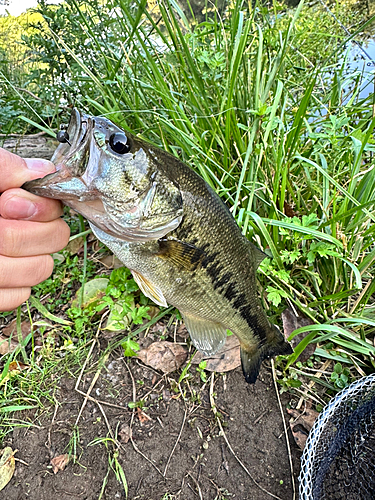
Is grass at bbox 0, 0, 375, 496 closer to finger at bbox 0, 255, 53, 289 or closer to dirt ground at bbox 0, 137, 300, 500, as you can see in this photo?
dirt ground at bbox 0, 137, 300, 500

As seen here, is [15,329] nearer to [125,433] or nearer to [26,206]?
[125,433]

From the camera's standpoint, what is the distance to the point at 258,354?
1.91 meters

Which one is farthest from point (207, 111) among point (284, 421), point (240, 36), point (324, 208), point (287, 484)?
point (287, 484)

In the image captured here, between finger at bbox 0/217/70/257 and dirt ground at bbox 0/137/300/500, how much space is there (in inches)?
45.6

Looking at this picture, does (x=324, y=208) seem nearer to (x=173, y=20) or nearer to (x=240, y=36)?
(x=240, y=36)

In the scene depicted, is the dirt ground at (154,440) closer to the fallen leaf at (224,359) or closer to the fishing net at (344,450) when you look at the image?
the fallen leaf at (224,359)

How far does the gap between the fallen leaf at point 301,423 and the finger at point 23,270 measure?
1720 millimetres

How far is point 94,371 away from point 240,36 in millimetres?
2369

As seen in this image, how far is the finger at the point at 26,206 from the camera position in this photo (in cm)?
116

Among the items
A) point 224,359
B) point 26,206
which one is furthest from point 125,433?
point 26,206

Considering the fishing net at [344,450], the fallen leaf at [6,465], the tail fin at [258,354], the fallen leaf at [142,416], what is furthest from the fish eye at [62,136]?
the fishing net at [344,450]

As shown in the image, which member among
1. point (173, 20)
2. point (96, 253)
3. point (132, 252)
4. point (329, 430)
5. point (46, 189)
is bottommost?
point (329, 430)

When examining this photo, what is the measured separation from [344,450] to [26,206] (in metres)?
2.13

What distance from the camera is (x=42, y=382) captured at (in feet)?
6.91
